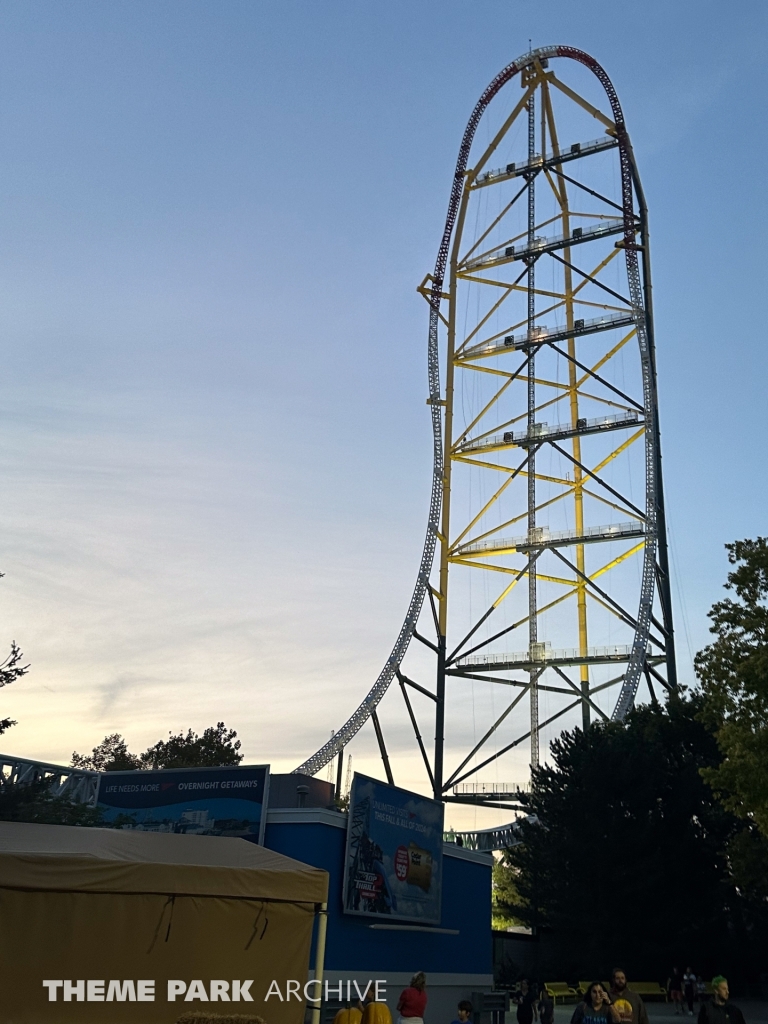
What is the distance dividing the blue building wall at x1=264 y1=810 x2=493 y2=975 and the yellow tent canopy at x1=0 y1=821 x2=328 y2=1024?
7940 millimetres

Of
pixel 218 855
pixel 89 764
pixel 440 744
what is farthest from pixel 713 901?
pixel 89 764

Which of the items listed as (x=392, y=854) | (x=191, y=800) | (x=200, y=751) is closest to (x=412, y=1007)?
(x=392, y=854)

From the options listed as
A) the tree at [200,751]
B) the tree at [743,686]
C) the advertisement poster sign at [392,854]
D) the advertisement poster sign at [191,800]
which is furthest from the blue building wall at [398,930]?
the tree at [200,751]

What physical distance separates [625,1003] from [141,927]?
349 cm

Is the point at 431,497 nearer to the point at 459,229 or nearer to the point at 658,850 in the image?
the point at 459,229

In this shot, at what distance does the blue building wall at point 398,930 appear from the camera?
15422mm

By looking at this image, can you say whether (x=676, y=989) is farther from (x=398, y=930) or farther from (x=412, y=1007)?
(x=412, y=1007)

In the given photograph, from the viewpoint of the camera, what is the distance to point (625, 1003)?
7074 mm

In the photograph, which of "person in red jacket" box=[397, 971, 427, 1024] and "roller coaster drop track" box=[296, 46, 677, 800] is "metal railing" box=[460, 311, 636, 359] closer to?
"roller coaster drop track" box=[296, 46, 677, 800]

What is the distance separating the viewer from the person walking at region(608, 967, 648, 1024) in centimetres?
706

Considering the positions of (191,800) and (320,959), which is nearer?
(320,959)

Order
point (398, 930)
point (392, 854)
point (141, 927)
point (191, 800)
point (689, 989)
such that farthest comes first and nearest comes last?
point (689, 989)
point (398, 930)
point (392, 854)
point (191, 800)
point (141, 927)

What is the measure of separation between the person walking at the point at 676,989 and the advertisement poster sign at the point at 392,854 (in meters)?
9.11

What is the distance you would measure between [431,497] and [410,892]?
82.5 ft
